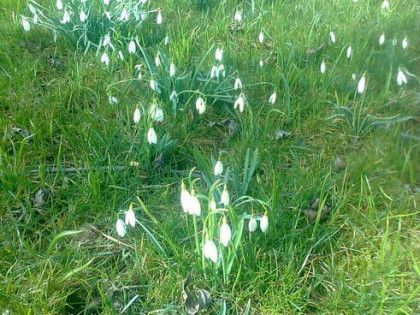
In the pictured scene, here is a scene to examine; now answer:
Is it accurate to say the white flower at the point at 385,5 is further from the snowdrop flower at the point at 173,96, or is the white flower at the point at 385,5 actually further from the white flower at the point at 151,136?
the white flower at the point at 151,136

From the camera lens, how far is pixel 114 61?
2871 millimetres

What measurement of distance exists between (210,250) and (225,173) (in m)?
0.37

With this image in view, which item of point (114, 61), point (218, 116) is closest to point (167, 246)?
point (218, 116)

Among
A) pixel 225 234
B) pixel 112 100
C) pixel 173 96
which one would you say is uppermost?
pixel 225 234

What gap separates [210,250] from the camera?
1496 mm

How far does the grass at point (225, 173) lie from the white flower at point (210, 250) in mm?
89

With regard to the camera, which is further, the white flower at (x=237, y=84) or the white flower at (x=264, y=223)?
the white flower at (x=237, y=84)

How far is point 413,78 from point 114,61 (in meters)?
1.49

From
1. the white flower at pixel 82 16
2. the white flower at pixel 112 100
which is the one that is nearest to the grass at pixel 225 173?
the white flower at pixel 112 100

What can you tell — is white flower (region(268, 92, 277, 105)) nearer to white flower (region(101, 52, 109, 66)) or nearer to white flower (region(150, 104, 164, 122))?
white flower (region(150, 104, 164, 122))

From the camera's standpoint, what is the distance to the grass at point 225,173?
1659 millimetres

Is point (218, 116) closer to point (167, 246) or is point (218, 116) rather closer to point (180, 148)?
point (180, 148)

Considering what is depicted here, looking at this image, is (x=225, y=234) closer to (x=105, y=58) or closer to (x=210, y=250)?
(x=210, y=250)

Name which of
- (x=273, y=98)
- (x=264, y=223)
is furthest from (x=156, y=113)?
(x=264, y=223)
